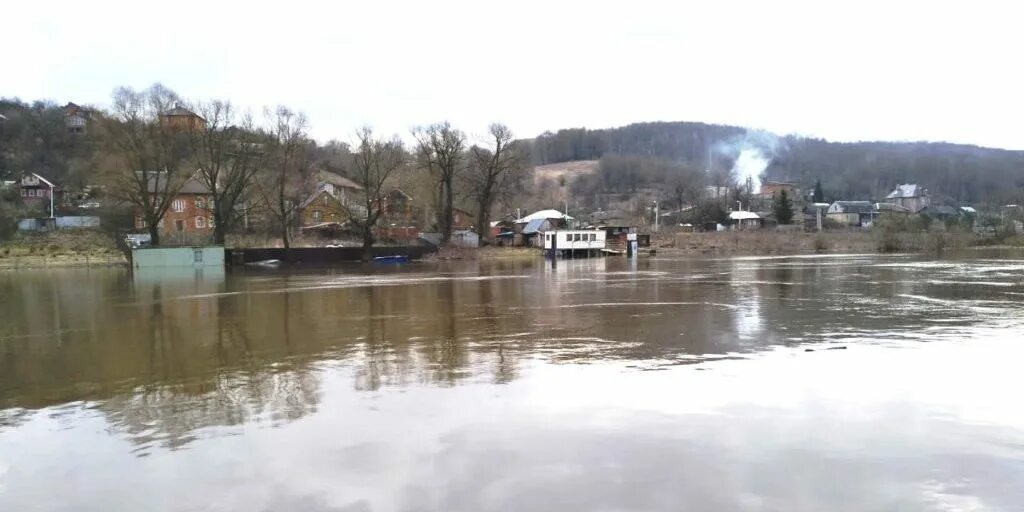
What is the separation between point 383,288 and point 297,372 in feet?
63.9

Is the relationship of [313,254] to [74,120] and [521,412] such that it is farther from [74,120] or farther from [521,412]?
[74,120]

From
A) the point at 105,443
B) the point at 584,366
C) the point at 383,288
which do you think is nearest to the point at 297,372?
the point at 105,443

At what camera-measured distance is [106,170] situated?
5328 centimetres

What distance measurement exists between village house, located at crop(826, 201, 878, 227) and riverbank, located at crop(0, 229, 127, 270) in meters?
117

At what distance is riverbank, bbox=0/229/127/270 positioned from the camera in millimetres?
57872

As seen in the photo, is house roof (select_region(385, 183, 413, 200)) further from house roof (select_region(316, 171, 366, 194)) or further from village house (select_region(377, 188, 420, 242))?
house roof (select_region(316, 171, 366, 194))

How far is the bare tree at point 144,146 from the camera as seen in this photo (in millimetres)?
53750

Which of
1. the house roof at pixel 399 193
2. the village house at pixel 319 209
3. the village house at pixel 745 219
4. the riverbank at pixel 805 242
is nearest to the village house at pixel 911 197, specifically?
the village house at pixel 745 219

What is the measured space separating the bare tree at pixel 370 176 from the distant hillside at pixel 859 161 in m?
120

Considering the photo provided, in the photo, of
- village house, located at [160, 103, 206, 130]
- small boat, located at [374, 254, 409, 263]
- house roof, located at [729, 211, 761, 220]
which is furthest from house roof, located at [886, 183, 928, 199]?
village house, located at [160, 103, 206, 130]

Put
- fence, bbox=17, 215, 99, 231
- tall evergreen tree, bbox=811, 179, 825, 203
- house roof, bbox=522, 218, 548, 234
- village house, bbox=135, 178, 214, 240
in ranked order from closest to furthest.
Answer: fence, bbox=17, 215, 99, 231 < village house, bbox=135, 178, 214, 240 < house roof, bbox=522, 218, 548, 234 < tall evergreen tree, bbox=811, 179, 825, 203

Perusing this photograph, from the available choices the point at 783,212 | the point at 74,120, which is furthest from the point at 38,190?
the point at 783,212

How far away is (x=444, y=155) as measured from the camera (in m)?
72.9

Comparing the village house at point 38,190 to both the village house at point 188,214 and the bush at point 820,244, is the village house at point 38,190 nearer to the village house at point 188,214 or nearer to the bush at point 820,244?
the village house at point 188,214
